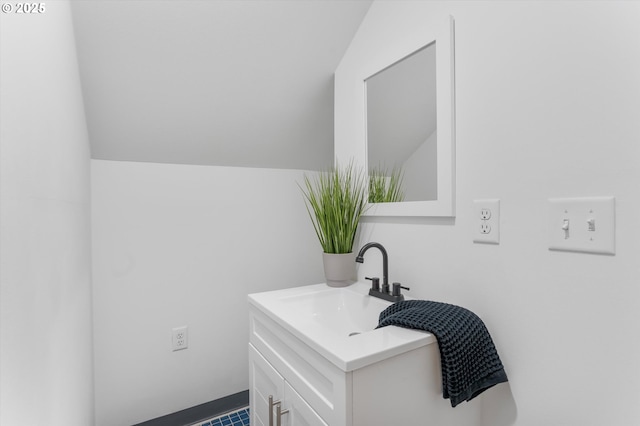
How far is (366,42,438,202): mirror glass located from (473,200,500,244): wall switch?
0.16 metres

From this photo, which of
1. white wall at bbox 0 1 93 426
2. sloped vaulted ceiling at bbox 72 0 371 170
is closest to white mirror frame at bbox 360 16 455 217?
sloped vaulted ceiling at bbox 72 0 371 170

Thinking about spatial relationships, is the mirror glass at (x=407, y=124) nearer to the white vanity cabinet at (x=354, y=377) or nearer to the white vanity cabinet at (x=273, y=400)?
the white vanity cabinet at (x=354, y=377)

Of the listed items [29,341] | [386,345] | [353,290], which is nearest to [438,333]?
[386,345]

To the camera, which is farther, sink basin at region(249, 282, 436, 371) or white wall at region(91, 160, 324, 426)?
white wall at region(91, 160, 324, 426)

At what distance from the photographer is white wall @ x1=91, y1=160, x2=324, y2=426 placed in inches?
61.9

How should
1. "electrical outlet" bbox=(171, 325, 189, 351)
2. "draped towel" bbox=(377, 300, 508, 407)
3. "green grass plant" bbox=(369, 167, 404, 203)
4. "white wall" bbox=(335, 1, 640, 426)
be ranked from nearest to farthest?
"white wall" bbox=(335, 1, 640, 426) < "draped towel" bbox=(377, 300, 508, 407) < "green grass plant" bbox=(369, 167, 404, 203) < "electrical outlet" bbox=(171, 325, 189, 351)

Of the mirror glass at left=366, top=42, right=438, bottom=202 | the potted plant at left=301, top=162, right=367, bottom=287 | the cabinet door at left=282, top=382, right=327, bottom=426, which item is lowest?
the cabinet door at left=282, top=382, right=327, bottom=426

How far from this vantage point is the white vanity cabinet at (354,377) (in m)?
0.74

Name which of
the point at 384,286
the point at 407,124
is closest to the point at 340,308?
the point at 384,286

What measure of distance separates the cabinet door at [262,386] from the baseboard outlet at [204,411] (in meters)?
0.55

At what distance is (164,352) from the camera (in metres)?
1.69

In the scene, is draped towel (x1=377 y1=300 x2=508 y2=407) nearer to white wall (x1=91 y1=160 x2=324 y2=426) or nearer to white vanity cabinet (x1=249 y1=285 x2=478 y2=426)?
white vanity cabinet (x1=249 y1=285 x2=478 y2=426)

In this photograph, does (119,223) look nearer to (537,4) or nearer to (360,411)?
(360,411)

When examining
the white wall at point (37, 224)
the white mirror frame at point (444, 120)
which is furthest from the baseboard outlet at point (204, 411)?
the white mirror frame at point (444, 120)
